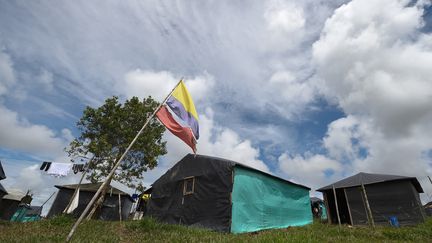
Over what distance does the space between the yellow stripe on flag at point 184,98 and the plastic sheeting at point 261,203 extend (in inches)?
183

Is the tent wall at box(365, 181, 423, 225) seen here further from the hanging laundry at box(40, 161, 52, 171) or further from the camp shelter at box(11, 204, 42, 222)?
the camp shelter at box(11, 204, 42, 222)

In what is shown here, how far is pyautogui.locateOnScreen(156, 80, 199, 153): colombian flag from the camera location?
322 inches

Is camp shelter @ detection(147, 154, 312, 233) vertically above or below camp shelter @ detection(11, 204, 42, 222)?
above

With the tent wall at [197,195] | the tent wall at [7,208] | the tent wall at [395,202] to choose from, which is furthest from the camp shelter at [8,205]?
the tent wall at [395,202]

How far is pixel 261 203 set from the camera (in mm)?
12938

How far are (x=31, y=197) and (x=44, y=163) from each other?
6.76 metres

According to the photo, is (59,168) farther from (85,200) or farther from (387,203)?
(387,203)

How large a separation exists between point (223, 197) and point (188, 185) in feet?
11.4

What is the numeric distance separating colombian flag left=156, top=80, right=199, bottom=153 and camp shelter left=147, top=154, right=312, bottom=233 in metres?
4.15

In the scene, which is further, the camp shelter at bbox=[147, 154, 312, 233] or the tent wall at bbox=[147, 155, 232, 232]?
the tent wall at bbox=[147, 155, 232, 232]

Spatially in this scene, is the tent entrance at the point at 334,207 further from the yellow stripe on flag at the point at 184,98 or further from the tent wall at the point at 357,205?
the yellow stripe on flag at the point at 184,98

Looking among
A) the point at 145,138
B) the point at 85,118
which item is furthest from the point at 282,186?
the point at 85,118

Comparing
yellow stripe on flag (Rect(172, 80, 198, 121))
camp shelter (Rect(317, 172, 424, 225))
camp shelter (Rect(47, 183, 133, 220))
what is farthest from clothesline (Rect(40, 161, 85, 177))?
camp shelter (Rect(317, 172, 424, 225))

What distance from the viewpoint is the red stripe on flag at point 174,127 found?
8094 millimetres
